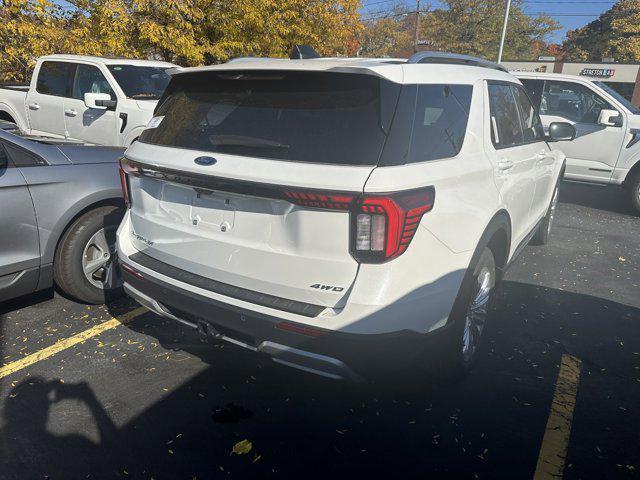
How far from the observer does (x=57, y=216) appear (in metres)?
3.43

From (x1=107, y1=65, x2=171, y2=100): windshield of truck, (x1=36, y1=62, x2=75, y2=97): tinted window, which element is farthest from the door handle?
(x1=36, y1=62, x2=75, y2=97): tinted window

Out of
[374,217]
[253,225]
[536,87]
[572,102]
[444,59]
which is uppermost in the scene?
[444,59]

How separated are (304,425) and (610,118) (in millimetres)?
7439

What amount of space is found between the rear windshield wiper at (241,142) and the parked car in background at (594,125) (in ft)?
22.8

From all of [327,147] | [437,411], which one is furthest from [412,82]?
[437,411]

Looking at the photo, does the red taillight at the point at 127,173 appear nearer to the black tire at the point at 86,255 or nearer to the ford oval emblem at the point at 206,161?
the ford oval emblem at the point at 206,161

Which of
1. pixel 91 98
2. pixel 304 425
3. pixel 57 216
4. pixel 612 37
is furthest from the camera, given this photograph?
pixel 612 37

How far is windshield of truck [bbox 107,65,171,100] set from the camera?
7215 mm

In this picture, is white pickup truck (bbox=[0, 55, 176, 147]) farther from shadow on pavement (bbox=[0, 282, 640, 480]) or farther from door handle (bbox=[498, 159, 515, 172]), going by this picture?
door handle (bbox=[498, 159, 515, 172])

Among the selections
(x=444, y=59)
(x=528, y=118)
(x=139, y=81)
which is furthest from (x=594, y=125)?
(x=139, y=81)

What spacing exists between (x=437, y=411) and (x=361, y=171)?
1589 mm

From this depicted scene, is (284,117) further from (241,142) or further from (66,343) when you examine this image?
(66,343)

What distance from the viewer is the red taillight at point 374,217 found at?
1.99m

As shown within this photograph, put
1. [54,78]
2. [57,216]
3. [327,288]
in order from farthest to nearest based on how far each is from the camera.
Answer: [54,78], [57,216], [327,288]
